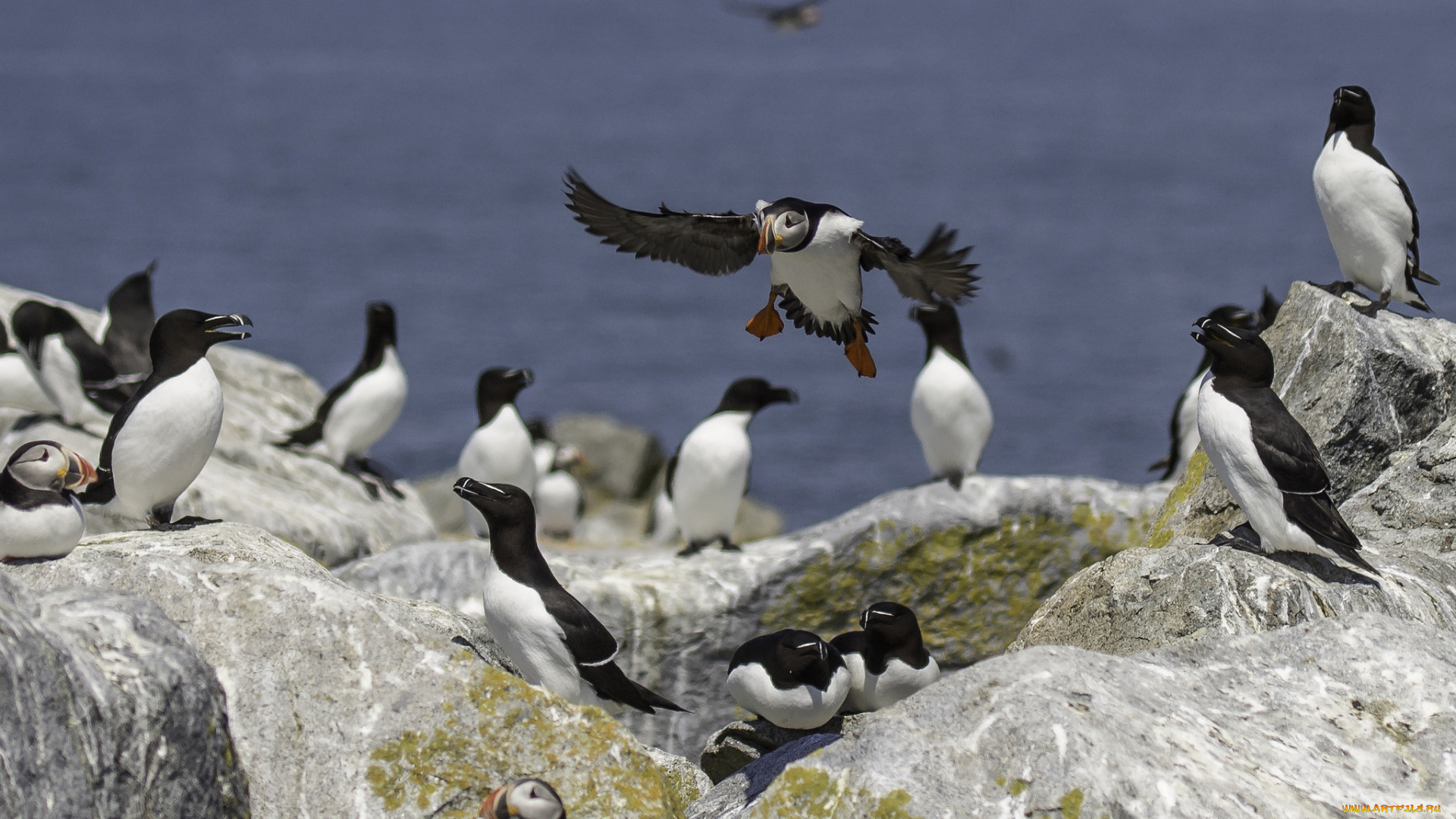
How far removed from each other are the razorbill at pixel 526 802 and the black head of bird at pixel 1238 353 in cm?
298

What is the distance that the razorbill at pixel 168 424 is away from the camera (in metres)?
5.75

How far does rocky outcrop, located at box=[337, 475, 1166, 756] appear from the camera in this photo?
773 cm

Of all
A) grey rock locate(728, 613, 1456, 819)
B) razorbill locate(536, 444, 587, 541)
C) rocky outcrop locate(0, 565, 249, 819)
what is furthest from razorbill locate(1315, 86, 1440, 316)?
razorbill locate(536, 444, 587, 541)

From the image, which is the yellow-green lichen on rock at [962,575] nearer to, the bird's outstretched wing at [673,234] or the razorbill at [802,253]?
the razorbill at [802,253]

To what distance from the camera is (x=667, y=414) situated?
2828cm

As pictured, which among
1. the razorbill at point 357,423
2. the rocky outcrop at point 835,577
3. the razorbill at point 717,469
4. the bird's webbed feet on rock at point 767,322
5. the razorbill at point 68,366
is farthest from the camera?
the razorbill at point 357,423

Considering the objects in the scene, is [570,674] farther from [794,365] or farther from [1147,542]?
[794,365]

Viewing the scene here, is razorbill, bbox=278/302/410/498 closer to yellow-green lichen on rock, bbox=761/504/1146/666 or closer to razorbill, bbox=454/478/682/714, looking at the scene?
yellow-green lichen on rock, bbox=761/504/1146/666

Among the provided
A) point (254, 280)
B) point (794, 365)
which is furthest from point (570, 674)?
point (254, 280)

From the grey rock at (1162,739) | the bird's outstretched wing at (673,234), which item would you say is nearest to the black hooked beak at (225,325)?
the bird's outstretched wing at (673,234)

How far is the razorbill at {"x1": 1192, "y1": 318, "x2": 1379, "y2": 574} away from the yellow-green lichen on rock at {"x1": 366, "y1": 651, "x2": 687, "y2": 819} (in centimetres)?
242

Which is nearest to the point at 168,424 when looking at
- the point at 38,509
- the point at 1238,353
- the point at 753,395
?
the point at 38,509

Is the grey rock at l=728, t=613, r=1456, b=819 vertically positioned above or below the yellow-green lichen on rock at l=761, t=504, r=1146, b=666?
above

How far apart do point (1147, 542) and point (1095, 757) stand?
300 centimetres
